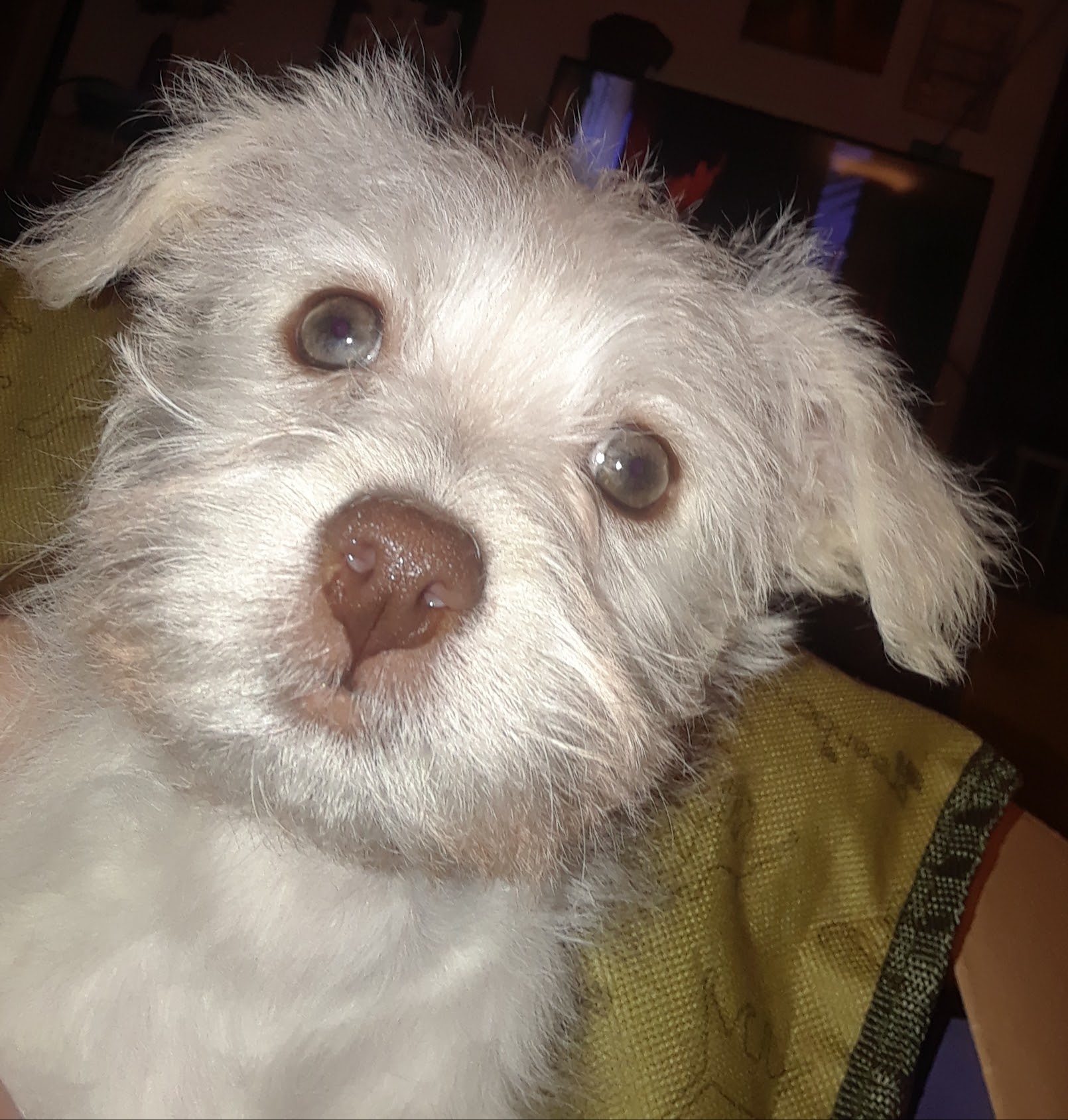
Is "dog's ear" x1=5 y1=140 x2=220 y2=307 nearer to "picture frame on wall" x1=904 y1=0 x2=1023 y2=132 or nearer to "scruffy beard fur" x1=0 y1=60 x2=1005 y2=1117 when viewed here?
"scruffy beard fur" x1=0 y1=60 x2=1005 y2=1117

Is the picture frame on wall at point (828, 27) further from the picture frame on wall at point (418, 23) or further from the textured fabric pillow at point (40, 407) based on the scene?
the textured fabric pillow at point (40, 407)

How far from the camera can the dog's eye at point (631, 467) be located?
1.48 meters

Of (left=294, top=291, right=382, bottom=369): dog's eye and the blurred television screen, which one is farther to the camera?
the blurred television screen

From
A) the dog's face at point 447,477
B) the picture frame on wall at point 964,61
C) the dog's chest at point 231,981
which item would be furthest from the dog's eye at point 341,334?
the picture frame on wall at point 964,61

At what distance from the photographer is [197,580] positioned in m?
1.05

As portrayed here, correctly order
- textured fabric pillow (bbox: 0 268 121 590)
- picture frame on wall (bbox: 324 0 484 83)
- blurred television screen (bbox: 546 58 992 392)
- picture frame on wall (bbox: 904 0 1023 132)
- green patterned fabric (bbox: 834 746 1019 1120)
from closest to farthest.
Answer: green patterned fabric (bbox: 834 746 1019 1120), textured fabric pillow (bbox: 0 268 121 590), picture frame on wall (bbox: 324 0 484 83), blurred television screen (bbox: 546 58 992 392), picture frame on wall (bbox: 904 0 1023 132)

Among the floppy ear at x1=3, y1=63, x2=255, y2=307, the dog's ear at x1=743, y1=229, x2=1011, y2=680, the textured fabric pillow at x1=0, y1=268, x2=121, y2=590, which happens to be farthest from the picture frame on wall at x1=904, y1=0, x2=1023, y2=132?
the textured fabric pillow at x1=0, y1=268, x2=121, y2=590

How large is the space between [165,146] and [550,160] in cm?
65

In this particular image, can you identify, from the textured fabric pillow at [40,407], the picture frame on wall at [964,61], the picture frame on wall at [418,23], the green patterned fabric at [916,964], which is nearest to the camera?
the green patterned fabric at [916,964]

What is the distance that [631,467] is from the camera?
1493 millimetres

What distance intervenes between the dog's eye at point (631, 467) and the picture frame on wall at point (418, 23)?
365cm

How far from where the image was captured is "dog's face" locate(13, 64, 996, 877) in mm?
1028

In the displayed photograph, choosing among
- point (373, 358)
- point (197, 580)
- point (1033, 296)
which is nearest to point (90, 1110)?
point (197, 580)

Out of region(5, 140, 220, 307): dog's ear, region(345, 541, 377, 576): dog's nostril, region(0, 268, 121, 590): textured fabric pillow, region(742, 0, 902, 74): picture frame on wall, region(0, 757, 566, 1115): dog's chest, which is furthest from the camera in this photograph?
region(742, 0, 902, 74): picture frame on wall
